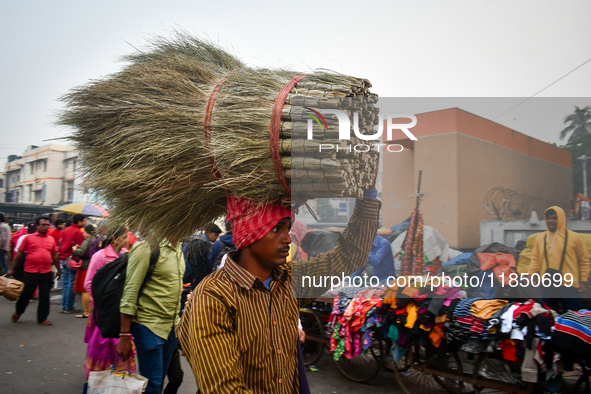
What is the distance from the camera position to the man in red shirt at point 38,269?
6.81m

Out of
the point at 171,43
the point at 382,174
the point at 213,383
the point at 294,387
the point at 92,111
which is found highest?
the point at 171,43

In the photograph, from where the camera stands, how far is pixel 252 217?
1648 mm

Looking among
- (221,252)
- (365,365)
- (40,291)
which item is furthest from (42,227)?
(365,365)

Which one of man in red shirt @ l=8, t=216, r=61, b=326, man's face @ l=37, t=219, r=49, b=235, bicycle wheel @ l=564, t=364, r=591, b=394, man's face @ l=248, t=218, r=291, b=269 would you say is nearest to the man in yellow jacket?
man's face @ l=248, t=218, r=291, b=269

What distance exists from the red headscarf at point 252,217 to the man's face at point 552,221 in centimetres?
92

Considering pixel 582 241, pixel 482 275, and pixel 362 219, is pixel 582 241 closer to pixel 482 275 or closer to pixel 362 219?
pixel 482 275

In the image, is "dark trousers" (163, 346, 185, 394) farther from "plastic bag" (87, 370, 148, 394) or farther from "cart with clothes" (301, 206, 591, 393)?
"cart with clothes" (301, 206, 591, 393)

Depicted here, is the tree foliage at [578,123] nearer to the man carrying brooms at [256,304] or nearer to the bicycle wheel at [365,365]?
the man carrying brooms at [256,304]

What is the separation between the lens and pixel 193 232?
1.96 m

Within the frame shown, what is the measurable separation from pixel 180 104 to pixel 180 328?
90 cm

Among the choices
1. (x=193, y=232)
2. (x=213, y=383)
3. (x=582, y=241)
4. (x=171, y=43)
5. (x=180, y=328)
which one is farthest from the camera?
(x=171, y=43)

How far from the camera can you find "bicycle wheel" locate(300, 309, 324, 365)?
5.12 m

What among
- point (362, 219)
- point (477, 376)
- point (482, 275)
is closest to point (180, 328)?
point (362, 219)

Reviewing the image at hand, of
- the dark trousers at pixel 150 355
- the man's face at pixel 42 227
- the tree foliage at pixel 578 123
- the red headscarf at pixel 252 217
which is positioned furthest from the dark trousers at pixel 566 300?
the man's face at pixel 42 227
